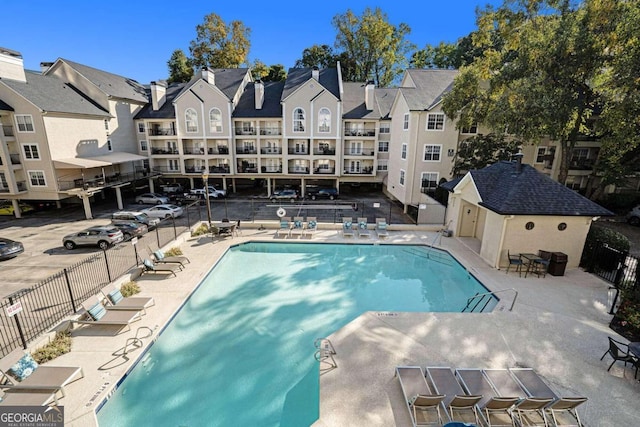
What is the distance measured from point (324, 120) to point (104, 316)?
2741cm

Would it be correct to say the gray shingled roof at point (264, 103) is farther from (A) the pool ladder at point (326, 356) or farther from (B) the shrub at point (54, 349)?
(A) the pool ladder at point (326, 356)

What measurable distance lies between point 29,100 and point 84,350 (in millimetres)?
25295

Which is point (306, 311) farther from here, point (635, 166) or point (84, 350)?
point (635, 166)

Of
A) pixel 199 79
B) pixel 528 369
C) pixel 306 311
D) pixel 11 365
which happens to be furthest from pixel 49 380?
pixel 199 79

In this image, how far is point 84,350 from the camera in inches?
384

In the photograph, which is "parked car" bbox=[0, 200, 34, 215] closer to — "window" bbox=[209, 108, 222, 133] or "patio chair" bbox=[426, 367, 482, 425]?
"window" bbox=[209, 108, 222, 133]

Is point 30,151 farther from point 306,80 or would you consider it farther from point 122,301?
point 306,80

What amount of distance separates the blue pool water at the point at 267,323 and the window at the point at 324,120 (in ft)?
57.8

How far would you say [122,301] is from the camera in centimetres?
1188

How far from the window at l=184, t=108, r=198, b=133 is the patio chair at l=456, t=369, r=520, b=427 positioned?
34.4m

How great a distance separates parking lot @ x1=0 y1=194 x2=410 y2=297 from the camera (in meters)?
16.6

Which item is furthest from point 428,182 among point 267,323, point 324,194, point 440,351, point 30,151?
point 30,151

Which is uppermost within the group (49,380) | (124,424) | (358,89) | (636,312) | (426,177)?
(358,89)

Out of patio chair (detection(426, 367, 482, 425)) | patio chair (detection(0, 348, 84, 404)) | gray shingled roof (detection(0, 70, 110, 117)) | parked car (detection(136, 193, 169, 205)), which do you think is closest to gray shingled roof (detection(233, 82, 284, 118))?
parked car (detection(136, 193, 169, 205))
